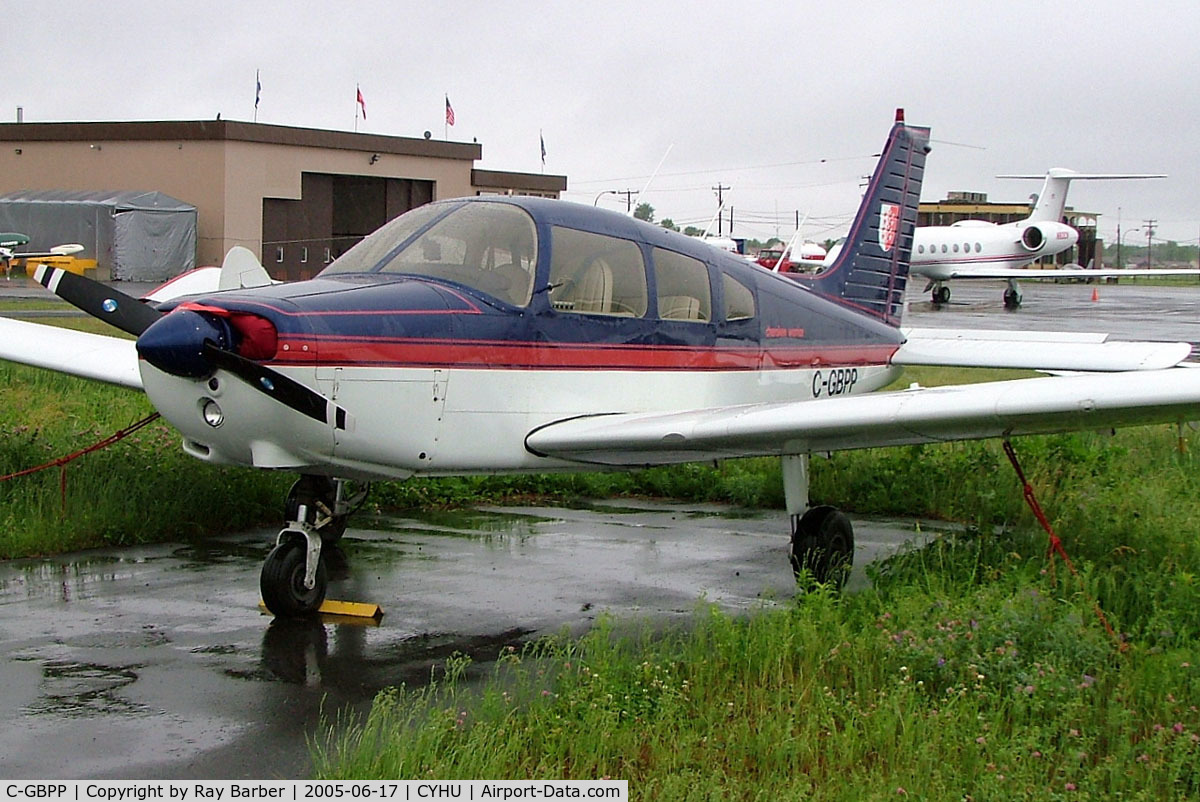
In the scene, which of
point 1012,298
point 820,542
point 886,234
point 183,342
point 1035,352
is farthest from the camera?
point 1012,298

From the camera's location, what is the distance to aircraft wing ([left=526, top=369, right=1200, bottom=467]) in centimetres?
652

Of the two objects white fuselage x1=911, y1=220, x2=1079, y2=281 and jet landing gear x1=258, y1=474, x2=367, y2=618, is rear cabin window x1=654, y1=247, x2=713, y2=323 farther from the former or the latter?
white fuselage x1=911, y1=220, x2=1079, y2=281

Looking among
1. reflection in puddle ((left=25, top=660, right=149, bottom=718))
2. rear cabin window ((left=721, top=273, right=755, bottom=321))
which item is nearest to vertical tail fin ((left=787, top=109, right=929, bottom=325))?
rear cabin window ((left=721, top=273, right=755, bottom=321))

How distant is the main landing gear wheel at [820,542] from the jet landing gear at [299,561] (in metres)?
2.94

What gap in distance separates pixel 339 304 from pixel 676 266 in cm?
264

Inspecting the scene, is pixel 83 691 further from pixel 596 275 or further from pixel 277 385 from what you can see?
pixel 596 275

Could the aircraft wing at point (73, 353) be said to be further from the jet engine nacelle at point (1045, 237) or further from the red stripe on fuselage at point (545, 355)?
the jet engine nacelle at point (1045, 237)

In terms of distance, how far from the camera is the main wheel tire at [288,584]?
710 cm

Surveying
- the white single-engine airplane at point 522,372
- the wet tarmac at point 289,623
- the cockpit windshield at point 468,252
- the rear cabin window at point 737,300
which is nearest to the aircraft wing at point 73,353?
the white single-engine airplane at point 522,372

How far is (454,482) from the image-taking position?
1148 cm

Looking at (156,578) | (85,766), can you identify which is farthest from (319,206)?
(85,766)

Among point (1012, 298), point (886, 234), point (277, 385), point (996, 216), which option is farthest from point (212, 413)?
point (996, 216)

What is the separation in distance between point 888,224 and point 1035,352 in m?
2.16

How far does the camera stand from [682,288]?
8594 millimetres
